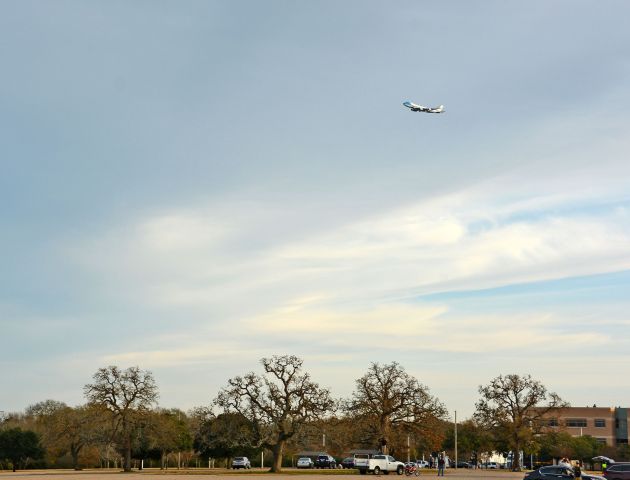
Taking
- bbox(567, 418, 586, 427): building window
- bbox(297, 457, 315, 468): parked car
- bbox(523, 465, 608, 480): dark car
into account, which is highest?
bbox(523, 465, 608, 480): dark car

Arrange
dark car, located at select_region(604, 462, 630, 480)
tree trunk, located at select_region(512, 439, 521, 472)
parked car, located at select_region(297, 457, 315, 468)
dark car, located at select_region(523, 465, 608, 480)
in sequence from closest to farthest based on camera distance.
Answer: dark car, located at select_region(523, 465, 608, 480)
dark car, located at select_region(604, 462, 630, 480)
tree trunk, located at select_region(512, 439, 521, 472)
parked car, located at select_region(297, 457, 315, 468)

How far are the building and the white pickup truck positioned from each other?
345 ft

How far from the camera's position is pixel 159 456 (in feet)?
359

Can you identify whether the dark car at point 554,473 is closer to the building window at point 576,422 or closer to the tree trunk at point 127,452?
the tree trunk at point 127,452

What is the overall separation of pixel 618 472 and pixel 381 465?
30.2 m

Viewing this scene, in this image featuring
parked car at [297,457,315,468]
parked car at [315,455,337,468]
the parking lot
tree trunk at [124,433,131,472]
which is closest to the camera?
the parking lot

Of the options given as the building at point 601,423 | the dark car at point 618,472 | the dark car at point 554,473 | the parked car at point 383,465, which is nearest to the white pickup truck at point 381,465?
the parked car at point 383,465

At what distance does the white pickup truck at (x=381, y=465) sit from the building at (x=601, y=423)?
105 m

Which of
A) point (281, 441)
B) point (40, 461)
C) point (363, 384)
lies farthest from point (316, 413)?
point (40, 461)

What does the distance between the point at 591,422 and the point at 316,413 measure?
398 ft

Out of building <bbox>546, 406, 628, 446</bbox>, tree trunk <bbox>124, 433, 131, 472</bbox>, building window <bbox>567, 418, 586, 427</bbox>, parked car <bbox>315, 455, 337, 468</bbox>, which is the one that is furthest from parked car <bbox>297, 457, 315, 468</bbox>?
building window <bbox>567, 418, 586, 427</bbox>

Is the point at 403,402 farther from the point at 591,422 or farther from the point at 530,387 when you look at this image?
the point at 591,422

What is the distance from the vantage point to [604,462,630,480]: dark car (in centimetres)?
5728

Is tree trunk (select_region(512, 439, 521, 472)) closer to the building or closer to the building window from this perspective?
the building
